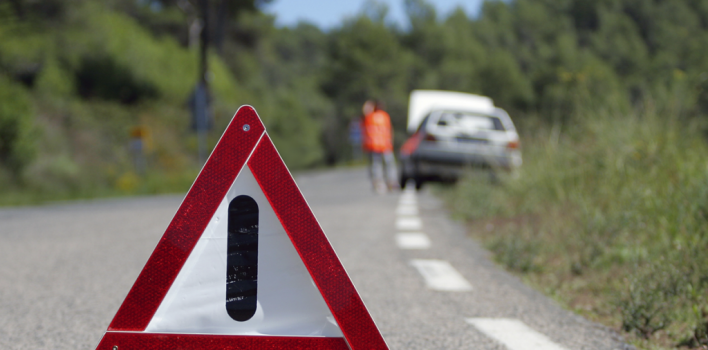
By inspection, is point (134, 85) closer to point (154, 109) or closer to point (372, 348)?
point (154, 109)

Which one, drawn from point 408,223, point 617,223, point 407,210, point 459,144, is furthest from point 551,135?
point 617,223

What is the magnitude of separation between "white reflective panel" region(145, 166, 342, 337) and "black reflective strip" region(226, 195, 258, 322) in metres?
0.02

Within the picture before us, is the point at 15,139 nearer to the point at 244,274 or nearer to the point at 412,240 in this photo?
the point at 412,240

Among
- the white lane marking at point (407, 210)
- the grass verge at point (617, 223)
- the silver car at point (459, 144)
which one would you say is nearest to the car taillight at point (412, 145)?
the silver car at point (459, 144)

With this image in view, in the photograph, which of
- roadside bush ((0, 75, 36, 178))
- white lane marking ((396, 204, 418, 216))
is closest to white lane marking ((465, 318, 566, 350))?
white lane marking ((396, 204, 418, 216))

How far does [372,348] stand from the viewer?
262 centimetres

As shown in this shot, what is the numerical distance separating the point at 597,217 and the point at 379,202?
7.15 m

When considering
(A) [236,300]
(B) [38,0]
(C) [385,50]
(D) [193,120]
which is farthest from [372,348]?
(C) [385,50]

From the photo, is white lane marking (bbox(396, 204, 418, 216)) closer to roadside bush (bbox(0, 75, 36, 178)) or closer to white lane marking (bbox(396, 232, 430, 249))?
white lane marking (bbox(396, 232, 430, 249))

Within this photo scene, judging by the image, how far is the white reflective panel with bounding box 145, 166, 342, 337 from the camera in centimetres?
272

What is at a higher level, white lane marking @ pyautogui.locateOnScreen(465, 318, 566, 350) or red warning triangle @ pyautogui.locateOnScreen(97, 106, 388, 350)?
red warning triangle @ pyautogui.locateOnScreen(97, 106, 388, 350)

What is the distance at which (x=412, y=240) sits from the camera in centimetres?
774

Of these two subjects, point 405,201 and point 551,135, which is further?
point 405,201

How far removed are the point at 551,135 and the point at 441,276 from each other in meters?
5.45
